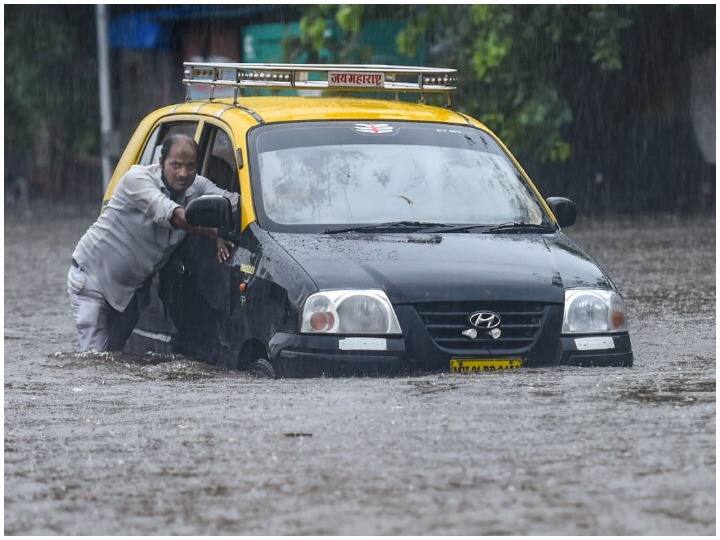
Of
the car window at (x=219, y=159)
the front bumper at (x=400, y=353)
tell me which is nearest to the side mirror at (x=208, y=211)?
the car window at (x=219, y=159)

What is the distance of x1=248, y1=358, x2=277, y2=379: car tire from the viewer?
828 cm

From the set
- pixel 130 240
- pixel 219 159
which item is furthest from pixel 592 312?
pixel 130 240

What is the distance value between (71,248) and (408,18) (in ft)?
20.3

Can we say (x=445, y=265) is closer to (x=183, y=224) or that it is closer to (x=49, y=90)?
(x=183, y=224)

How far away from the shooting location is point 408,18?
2442 centimetres

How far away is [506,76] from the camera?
75.4 ft

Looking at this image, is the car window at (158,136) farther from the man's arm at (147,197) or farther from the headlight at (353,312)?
the headlight at (353,312)

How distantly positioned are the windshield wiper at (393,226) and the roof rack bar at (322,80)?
4.48ft

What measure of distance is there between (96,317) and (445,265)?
108 inches

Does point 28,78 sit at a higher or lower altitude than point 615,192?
higher

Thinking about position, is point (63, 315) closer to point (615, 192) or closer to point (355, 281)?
point (355, 281)

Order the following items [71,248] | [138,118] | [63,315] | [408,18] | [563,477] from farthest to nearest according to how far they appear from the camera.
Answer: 1. [138,118]
2. [408,18]
3. [71,248]
4. [63,315]
5. [563,477]

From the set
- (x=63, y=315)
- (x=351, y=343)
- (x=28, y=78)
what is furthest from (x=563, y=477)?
(x=28, y=78)

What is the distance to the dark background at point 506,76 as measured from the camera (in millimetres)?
22984
